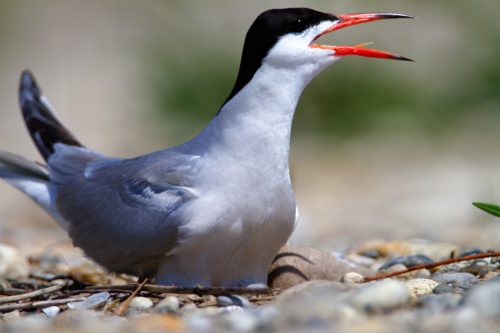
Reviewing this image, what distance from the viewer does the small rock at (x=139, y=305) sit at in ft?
10.6

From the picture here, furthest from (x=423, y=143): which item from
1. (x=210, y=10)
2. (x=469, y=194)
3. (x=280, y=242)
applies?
(x=280, y=242)

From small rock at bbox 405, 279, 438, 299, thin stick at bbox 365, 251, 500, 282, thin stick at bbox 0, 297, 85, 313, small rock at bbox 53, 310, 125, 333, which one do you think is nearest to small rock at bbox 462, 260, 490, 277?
thin stick at bbox 365, 251, 500, 282

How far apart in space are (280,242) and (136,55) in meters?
8.61

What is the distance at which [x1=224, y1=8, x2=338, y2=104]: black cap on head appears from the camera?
3574mm

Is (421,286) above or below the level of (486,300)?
below

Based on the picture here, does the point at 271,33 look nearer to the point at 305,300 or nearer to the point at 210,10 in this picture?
the point at 305,300

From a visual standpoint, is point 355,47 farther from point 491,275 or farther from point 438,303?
point 438,303

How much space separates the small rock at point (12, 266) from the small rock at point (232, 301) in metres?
1.49

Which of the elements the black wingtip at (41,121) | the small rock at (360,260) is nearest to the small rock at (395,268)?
the small rock at (360,260)

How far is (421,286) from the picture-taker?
331 centimetres

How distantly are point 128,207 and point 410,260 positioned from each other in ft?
4.31

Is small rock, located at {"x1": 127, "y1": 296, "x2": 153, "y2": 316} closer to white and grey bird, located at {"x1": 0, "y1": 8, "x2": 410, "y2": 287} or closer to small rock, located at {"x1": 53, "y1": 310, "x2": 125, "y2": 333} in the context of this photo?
small rock, located at {"x1": 53, "y1": 310, "x2": 125, "y2": 333}

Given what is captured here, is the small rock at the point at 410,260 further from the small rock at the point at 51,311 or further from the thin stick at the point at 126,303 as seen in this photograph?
the small rock at the point at 51,311

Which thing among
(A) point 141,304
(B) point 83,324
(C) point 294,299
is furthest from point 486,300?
(A) point 141,304
